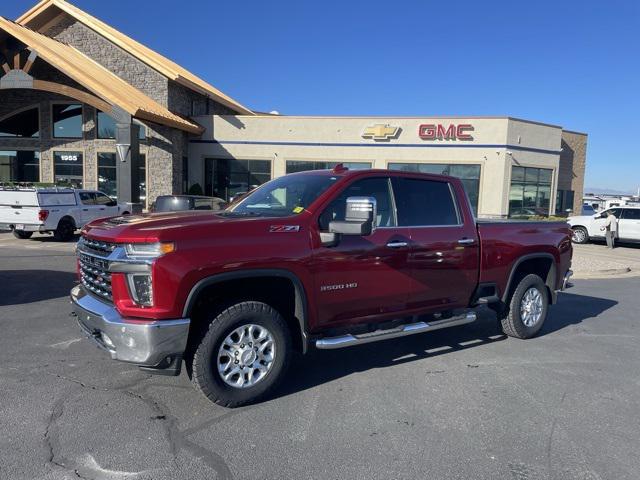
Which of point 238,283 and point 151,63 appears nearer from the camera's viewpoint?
point 238,283

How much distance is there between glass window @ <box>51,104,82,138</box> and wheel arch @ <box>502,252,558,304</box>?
998 inches

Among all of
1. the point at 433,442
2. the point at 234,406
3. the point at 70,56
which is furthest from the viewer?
the point at 70,56

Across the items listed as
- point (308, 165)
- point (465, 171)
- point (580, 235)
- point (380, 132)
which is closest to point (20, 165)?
point (308, 165)

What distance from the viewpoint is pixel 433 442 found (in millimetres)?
3748

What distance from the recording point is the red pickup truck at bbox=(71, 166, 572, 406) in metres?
→ 3.85

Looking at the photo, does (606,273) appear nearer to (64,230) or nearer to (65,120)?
(64,230)

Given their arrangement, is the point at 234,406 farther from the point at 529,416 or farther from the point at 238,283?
the point at 529,416

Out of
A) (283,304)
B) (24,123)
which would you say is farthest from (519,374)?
(24,123)

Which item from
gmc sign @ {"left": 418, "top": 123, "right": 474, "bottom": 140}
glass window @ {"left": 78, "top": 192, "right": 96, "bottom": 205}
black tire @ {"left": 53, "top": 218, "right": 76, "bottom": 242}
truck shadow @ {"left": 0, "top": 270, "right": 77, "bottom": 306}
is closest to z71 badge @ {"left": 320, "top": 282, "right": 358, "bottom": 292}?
truck shadow @ {"left": 0, "top": 270, "right": 77, "bottom": 306}

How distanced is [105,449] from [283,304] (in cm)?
179

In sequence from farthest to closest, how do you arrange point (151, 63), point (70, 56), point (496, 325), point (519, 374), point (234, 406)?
point (151, 63)
point (70, 56)
point (496, 325)
point (519, 374)
point (234, 406)

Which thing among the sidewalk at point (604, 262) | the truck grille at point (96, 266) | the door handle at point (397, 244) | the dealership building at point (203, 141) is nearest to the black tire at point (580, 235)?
the sidewalk at point (604, 262)

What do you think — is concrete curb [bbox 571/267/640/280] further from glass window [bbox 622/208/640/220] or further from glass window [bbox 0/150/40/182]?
glass window [bbox 0/150/40/182]

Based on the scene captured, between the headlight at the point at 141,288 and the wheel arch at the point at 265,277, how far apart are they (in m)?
0.27
